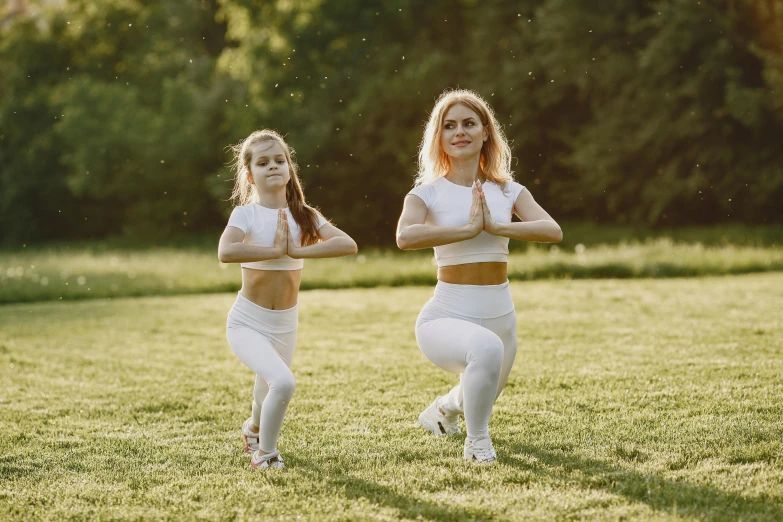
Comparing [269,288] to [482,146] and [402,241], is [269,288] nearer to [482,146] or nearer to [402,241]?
[402,241]

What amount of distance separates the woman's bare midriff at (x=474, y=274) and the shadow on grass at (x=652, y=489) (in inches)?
35.8

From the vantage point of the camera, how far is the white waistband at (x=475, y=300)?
4.62 metres

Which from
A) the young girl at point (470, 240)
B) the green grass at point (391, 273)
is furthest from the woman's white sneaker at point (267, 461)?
the green grass at point (391, 273)

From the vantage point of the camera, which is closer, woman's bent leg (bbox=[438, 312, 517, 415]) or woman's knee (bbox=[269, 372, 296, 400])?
woman's knee (bbox=[269, 372, 296, 400])

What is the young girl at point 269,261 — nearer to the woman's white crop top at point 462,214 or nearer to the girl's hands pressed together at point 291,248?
the girl's hands pressed together at point 291,248

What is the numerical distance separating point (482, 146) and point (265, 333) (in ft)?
5.10

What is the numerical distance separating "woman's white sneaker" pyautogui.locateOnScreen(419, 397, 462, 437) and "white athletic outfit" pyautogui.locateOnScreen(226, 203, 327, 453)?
37.7 inches

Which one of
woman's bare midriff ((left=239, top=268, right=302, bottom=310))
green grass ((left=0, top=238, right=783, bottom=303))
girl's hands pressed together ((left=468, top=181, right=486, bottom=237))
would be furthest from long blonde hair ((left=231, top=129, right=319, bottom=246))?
green grass ((left=0, top=238, right=783, bottom=303))

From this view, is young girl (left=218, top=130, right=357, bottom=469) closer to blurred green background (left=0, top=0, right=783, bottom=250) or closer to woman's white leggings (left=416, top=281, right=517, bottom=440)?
woman's white leggings (left=416, top=281, right=517, bottom=440)

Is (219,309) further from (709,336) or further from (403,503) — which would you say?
(403,503)

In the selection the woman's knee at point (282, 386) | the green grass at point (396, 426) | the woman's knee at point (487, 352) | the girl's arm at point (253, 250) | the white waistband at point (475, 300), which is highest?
the girl's arm at point (253, 250)

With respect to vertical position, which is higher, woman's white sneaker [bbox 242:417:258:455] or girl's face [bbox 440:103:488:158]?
girl's face [bbox 440:103:488:158]

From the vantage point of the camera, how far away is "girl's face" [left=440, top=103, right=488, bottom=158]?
4785 millimetres

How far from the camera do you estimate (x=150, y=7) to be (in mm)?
41062
